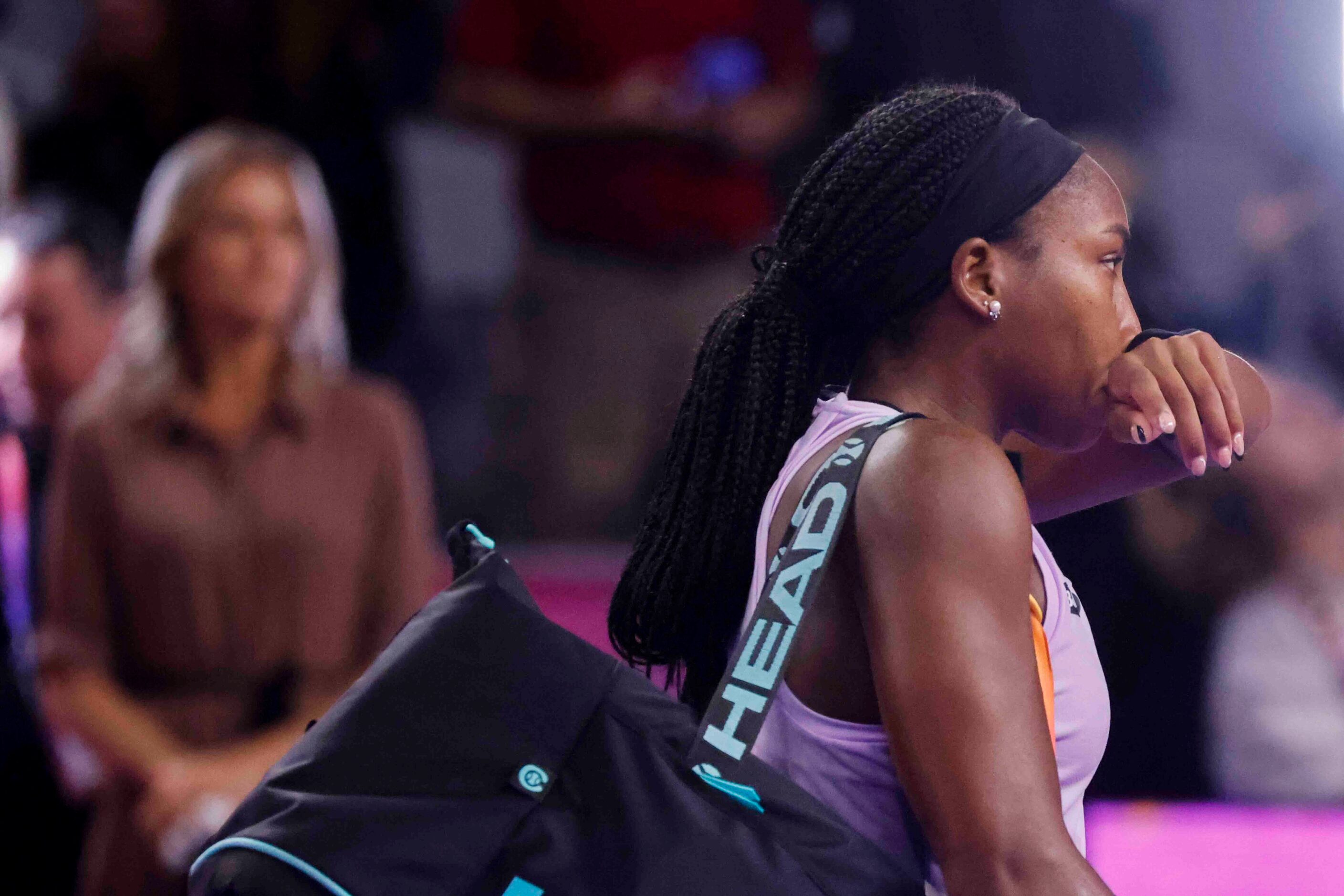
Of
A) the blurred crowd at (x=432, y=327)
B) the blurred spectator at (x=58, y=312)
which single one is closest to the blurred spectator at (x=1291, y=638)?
the blurred crowd at (x=432, y=327)

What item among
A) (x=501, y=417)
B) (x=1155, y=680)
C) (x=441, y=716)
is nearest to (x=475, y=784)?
(x=441, y=716)

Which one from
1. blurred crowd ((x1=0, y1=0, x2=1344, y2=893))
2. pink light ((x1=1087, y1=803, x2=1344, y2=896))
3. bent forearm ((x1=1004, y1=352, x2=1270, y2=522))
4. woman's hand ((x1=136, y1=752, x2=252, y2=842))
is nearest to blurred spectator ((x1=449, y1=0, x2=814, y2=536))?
blurred crowd ((x1=0, y1=0, x2=1344, y2=893))

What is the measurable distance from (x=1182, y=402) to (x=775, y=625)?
354mm

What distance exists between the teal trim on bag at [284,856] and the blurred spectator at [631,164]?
2.81m

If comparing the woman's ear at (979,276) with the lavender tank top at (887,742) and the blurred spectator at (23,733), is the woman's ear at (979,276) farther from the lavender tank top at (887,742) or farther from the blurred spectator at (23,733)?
the blurred spectator at (23,733)

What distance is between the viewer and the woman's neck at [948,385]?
1224 millimetres

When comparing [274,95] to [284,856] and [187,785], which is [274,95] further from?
[284,856]

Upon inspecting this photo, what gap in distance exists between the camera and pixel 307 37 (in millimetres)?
4188

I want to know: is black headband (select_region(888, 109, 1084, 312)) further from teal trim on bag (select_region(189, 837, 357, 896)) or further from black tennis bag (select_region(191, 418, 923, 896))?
teal trim on bag (select_region(189, 837, 357, 896))

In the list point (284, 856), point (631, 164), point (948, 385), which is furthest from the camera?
point (631, 164)

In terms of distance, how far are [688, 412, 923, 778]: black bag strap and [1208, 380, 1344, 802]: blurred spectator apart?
1863mm

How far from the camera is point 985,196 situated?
119 centimetres

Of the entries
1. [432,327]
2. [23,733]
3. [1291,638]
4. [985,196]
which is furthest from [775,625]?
[432,327]

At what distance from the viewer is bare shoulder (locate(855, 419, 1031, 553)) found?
40.5 inches
